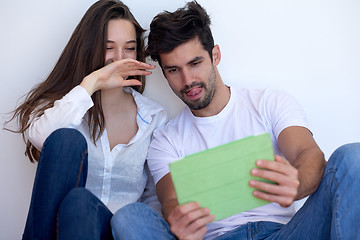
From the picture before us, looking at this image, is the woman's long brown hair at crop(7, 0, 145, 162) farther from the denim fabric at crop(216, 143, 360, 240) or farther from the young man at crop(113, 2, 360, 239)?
the denim fabric at crop(216, 143, 360, 240)

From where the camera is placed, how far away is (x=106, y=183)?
1.66m

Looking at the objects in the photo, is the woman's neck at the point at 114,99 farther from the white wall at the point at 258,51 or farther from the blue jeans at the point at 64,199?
the blue jeans at the point at 64,199

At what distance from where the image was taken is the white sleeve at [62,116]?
4.90 ft

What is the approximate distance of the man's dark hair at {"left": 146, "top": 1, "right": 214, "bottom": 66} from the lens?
5.16ft

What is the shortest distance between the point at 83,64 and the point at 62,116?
32 cm

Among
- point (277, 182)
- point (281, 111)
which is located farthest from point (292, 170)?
point (281, 111)

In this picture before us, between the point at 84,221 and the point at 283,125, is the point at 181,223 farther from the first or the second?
the point at 283,125

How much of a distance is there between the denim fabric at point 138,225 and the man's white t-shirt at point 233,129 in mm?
303

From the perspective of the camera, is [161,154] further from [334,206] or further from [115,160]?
[334,206]

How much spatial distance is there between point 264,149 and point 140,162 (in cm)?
76

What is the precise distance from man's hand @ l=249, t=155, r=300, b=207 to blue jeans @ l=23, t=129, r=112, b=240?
0.50 meters

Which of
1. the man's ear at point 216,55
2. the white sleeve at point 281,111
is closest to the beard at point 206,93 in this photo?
the man's ear at point 216,55

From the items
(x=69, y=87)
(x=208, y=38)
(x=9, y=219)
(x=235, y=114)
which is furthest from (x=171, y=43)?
(x=9, y=219)

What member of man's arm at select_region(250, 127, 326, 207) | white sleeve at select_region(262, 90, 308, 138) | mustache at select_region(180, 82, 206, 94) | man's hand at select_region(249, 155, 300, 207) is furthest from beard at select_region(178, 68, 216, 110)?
man's hand at select_region(249, 155, 300, 207)
